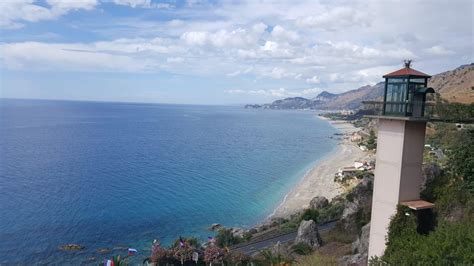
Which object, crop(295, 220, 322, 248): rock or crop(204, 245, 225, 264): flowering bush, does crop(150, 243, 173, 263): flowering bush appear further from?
crop(295, 220, 322, 248): rock

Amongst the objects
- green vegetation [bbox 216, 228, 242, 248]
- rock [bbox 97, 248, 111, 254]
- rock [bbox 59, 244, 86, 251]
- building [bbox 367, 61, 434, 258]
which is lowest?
rock [bbox 97, 248, 111, 254]

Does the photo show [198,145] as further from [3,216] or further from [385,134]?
[385,134]

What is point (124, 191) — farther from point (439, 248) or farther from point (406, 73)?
point (439, 248)

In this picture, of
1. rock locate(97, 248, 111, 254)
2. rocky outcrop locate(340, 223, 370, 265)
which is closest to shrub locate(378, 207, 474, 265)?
rocky outcrop locate(340, 223, 370, 265)

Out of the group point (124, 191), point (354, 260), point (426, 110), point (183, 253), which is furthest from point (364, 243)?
point (124, 191)

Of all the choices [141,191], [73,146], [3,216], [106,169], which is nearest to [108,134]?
[73,146]

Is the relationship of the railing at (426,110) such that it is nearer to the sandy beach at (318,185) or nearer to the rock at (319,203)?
the rock at (319,203)

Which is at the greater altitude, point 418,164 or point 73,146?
point 418,164
